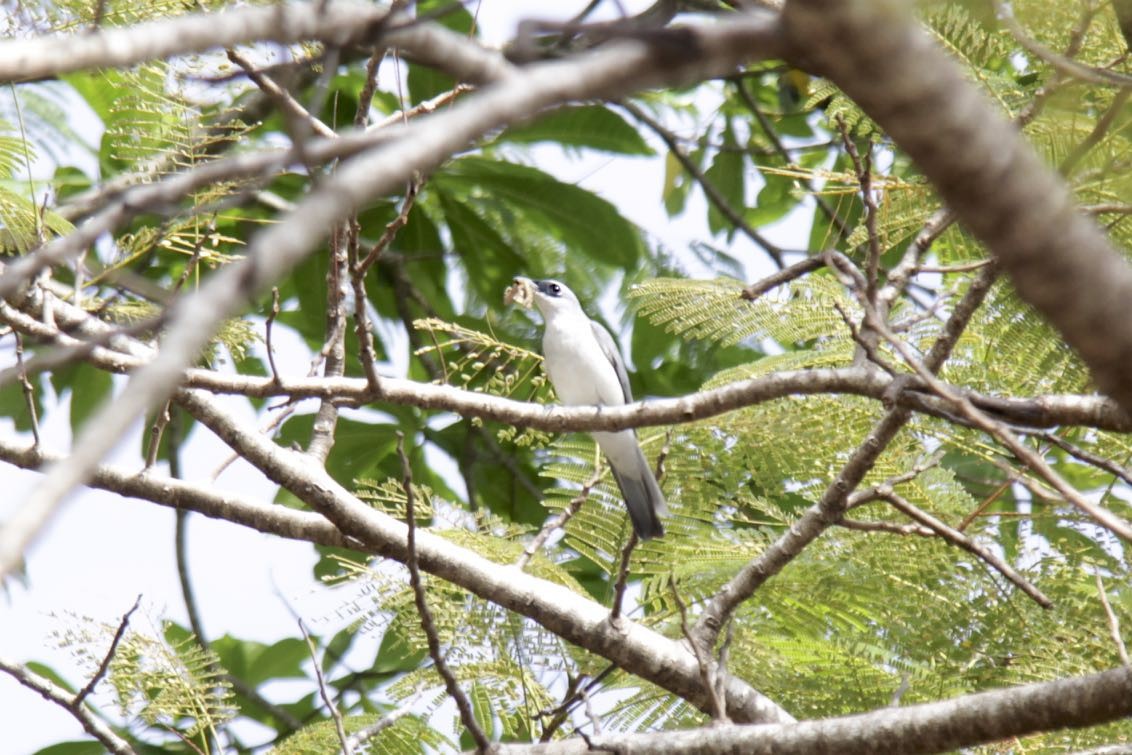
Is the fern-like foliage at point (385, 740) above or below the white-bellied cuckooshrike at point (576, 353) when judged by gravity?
below

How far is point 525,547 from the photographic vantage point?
4.18 metres

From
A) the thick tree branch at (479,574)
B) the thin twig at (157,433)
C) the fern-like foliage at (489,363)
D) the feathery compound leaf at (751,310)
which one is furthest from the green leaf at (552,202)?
the thin twig at (157,433)

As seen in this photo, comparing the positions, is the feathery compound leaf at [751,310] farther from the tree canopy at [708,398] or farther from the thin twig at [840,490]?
the thin twig at [840,490]

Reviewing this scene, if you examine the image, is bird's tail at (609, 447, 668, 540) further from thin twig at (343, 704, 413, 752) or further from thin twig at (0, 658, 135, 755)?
thin twig at (0, 658, 135, 755)

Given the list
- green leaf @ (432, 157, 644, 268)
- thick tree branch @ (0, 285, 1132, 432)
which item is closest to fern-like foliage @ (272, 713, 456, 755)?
thick tree branch @ (0, 285, 1132, 432)

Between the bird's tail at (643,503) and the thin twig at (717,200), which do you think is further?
the thin twig at (717,200)

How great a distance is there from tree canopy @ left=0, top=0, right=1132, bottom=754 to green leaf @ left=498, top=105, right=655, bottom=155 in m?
1.95

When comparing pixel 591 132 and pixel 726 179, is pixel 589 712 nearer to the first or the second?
pixel 591 132

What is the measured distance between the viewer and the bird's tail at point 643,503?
163 inches

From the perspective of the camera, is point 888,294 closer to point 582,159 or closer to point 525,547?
point 525,547

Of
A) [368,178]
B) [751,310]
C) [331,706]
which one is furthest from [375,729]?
[368,178]

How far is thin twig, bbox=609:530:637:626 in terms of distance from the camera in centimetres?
301

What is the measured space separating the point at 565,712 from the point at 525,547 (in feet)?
3.72

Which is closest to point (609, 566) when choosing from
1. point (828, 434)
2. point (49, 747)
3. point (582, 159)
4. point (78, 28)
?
point (828, 434)
